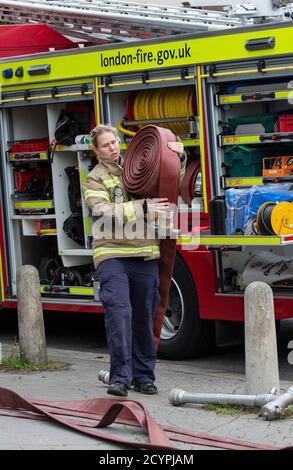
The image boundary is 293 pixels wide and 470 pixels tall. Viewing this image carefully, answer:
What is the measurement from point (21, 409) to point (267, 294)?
178cm

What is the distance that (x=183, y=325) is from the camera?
9.68 meters

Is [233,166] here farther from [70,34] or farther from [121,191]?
[70,34]

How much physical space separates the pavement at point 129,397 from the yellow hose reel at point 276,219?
1.13 metres

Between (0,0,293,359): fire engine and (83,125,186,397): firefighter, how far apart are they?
3.11 feet

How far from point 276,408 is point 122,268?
1548mm

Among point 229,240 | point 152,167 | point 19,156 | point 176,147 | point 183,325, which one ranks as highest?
point 19,156

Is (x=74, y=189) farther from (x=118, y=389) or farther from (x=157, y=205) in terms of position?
(x=118, y=389)

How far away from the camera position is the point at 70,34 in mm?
11719

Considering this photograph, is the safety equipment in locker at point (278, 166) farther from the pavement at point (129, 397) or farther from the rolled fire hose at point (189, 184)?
the pavement at point (129, 397)

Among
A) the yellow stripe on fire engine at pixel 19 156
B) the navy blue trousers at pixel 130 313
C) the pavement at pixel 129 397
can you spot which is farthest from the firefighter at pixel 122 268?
the yellow stripe on fire engine at pixel 19 156

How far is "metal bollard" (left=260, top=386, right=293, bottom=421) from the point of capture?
7.02 metres

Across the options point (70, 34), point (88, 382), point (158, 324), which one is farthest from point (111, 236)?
point (70, 34)

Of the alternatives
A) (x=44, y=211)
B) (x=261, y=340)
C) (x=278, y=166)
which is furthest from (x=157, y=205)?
(x=44, y=211)

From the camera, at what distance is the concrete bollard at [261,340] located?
7.53 meters
